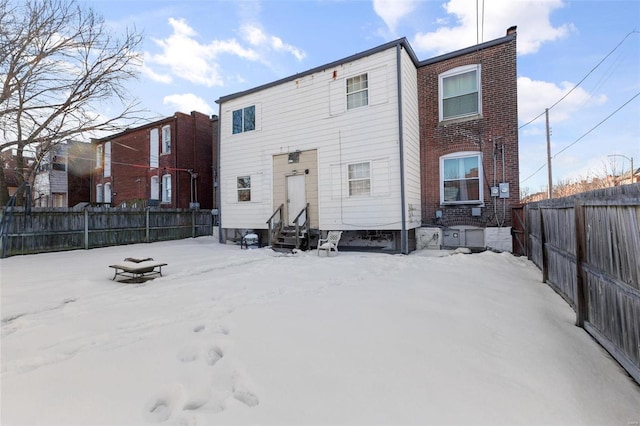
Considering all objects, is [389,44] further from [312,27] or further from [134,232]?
[134,232]

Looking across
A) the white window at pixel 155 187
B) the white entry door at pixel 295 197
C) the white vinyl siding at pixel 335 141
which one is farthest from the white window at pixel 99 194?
the white entry door at pixel 295 197

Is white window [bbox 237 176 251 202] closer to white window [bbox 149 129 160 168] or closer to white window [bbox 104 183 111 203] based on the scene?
white window [bbox 149 129 160 168]

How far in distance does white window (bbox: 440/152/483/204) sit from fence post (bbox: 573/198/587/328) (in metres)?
6.41

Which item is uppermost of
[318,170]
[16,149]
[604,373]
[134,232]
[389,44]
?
[389,44]

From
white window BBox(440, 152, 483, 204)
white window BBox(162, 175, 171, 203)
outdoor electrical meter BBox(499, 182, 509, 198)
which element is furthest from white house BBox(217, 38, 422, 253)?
white window BBox(162, 175, 171, 203)

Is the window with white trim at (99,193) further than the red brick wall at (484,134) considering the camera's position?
Yes

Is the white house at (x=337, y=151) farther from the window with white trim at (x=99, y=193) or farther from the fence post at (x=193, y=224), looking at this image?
the window with white trim at (x=99, y=193)

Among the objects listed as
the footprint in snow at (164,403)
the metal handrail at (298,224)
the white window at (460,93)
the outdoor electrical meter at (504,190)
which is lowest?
the footprint in snow at (164,403)

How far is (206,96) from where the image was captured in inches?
569

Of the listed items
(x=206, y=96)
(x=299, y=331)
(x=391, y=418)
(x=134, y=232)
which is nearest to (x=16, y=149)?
(x=134, y=232)

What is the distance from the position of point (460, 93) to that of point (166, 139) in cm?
1704

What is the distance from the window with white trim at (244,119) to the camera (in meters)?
12.7

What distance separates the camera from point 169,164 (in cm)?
1847

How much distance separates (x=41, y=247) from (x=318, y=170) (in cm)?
983
